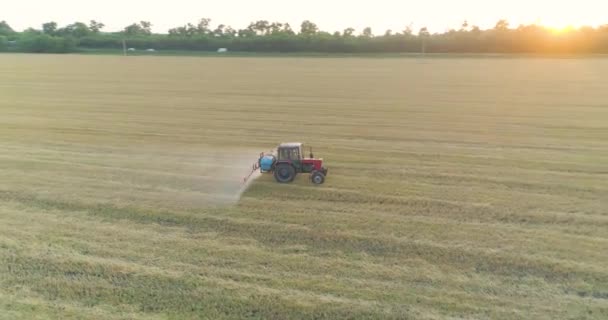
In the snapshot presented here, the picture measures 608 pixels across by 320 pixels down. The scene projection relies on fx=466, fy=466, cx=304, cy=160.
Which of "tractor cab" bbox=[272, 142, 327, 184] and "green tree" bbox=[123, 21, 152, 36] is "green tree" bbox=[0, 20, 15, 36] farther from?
"tractor cab" bbox=[272, 142, 327, 184]

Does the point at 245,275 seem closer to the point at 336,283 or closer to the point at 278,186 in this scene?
the point at 336,283

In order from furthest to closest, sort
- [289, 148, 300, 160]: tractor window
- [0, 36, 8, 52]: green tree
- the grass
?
1. [0, 36, 8, 52]: green tree
2. [289, 148, 300, 160]: tractor window
3. the grass

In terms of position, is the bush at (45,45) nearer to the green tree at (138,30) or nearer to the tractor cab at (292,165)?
the green tree at (138,30)

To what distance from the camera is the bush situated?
284ft

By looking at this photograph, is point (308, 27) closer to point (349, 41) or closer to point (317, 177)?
point (349, 41)

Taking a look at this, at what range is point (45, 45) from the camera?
8669 centimetres

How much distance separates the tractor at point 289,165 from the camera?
997 centimetres

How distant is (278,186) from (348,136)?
5.65m

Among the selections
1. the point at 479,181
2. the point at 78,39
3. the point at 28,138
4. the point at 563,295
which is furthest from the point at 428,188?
the point at 78,39

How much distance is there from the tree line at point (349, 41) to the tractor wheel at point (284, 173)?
67676 mm

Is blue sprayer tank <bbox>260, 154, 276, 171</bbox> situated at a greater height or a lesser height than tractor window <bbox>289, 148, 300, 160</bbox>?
lesser

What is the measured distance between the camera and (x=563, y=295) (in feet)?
18.7

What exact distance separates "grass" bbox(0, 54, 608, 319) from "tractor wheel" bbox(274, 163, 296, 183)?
0.68 feet

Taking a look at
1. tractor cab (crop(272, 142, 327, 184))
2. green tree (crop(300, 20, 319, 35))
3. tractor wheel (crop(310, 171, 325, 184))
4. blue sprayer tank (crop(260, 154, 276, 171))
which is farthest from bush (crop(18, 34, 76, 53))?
tractor wheel (crop(310, 171, 325, 184))
